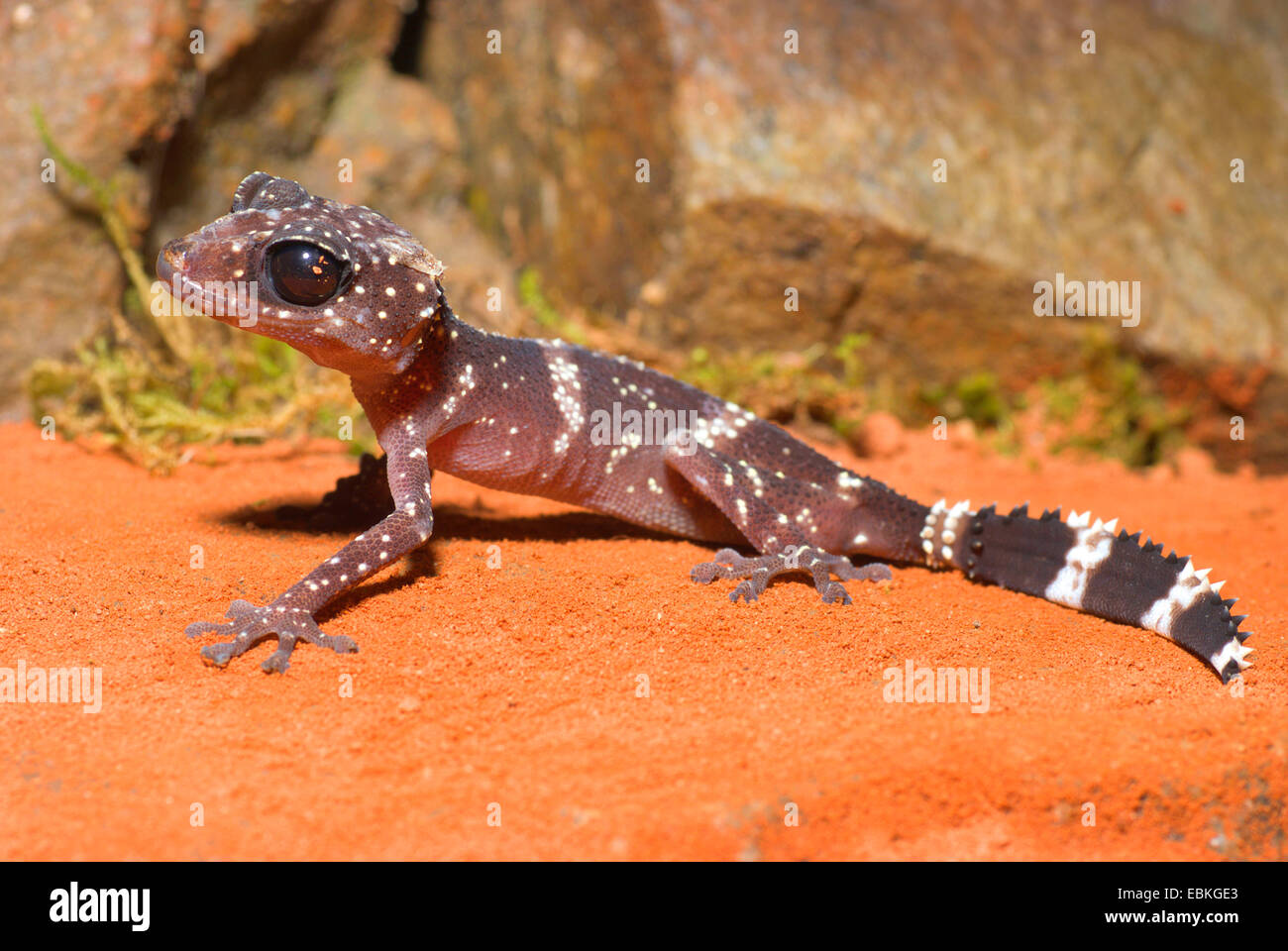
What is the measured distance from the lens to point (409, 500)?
15.3 feet

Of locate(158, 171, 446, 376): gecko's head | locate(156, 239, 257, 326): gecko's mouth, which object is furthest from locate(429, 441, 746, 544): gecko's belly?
locate(156, 239, 257, 326): gecko's mouth

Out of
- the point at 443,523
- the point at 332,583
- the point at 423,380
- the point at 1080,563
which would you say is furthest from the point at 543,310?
the point at 1080,563

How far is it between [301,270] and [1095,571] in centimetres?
405

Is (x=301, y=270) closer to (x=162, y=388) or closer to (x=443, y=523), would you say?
(x=443, y=523)

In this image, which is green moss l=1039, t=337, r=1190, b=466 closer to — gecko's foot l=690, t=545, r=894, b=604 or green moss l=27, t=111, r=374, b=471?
gecko's foot l=690, t=545, r=894, b=604

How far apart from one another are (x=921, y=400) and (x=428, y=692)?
5972mm

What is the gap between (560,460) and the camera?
5.20 meters

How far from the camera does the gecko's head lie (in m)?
Answer: 4.26

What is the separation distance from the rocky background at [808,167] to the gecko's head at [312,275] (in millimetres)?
3620

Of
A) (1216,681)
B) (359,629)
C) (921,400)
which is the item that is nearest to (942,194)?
(921,400)

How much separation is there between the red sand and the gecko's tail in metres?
0.12
